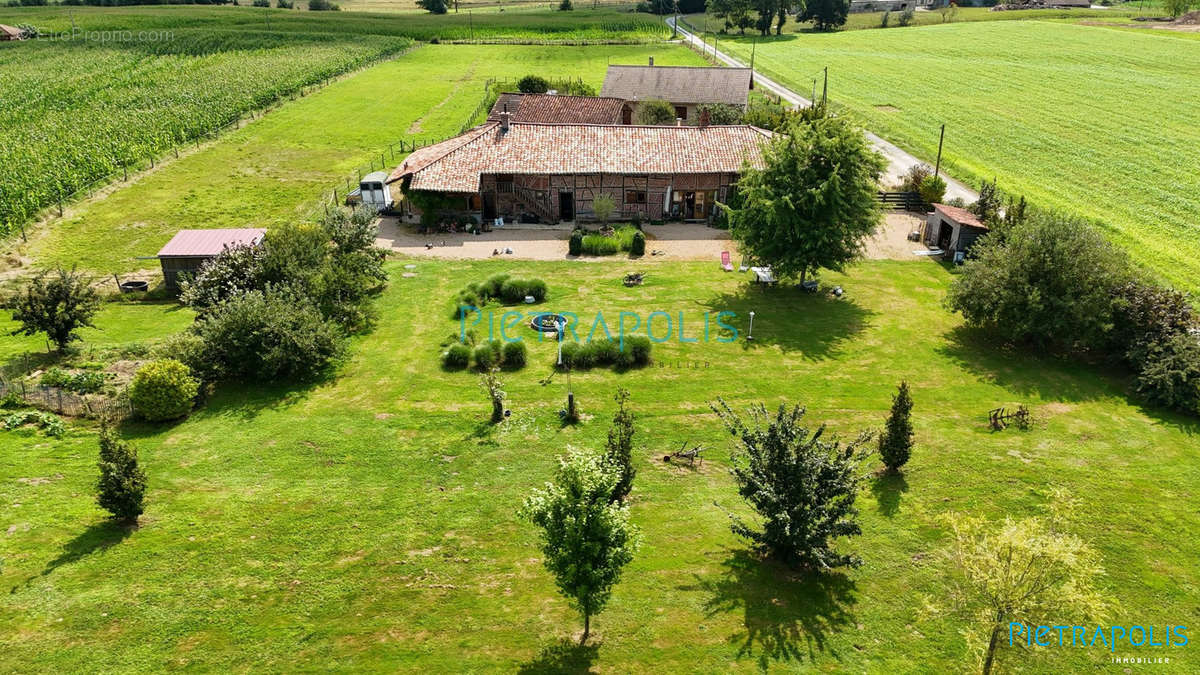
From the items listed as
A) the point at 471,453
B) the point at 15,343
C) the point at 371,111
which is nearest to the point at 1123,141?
the point at 471,453

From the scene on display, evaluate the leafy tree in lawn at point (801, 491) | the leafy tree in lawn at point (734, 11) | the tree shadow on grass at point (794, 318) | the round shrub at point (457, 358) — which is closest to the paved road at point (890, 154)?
the tree shadow on grass at point (794, 318)

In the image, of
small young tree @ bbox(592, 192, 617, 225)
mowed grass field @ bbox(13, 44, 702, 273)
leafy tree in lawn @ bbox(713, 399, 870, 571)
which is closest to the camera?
leafy tree in lawn @ bbox(713, 399, 870, 571)

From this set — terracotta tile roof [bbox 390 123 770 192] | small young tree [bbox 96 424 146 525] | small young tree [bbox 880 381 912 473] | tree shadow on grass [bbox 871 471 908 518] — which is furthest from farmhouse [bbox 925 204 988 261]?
small young tree [bbox 96 424 146 525]

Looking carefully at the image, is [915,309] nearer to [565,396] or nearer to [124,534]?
[565,396]

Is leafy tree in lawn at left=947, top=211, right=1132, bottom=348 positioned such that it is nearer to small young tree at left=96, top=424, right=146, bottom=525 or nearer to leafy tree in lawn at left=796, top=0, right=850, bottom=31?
small young tree at left=96, top=424, right=146, bottom=525

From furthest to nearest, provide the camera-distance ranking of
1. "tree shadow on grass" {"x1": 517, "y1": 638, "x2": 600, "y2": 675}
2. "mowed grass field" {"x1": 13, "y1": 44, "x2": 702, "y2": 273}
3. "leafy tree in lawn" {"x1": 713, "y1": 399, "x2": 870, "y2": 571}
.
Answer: "mowed grass field" {"x1": 13, "y1": 44, "x2": 702, "y2": 273} < "leafy tree in lawn" {"x1": 713, "y1": 399, "x2": 870, "y2": 571} < "tree shadow on grass" {"x1": 517, "y1": 638, "x2": 600, "y2": 675}

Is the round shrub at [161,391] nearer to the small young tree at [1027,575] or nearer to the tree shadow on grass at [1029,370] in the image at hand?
the small young tree at [1027,575]

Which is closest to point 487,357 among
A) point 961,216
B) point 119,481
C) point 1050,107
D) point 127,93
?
point 119,481

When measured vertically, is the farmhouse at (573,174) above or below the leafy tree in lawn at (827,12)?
below
